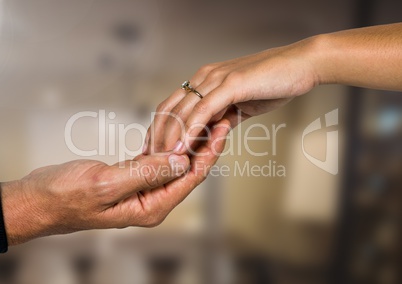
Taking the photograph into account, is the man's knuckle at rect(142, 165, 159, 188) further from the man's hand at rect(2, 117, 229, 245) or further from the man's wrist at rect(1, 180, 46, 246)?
the man's wrist at rect(1, 180, 46, 246)

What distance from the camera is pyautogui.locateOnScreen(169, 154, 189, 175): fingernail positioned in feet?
2.56

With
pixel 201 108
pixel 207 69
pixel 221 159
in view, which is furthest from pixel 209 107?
pixel 221 159

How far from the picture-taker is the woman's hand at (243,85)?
795mm

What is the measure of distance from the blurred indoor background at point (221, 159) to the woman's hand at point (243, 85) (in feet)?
2.62

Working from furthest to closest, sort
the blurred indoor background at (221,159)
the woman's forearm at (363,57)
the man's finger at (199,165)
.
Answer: the blurred indoor background at (221,159), the man's finger at (199,165), the woman's forearm at (363,57)

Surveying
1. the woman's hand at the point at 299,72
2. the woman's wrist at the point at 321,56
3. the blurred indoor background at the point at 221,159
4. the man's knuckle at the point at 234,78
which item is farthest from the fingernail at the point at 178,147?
the blurred indoor background at the point at 221,159

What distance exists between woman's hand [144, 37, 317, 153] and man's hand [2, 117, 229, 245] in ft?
0.22

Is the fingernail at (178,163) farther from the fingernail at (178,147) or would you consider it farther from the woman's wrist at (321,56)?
the woman's wrist at (321,56)

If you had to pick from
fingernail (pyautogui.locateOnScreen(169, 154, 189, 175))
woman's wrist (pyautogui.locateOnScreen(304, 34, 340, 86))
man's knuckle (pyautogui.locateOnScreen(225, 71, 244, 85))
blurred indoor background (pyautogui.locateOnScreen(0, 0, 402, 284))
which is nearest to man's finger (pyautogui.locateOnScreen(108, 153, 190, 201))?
fingernail (pyautogui.locateOnScreen(169, 154, 189, 175))

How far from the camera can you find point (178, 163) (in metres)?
0.79

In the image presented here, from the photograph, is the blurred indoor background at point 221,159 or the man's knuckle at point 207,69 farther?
the blurred indoor background at point 221,159

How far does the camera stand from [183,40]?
→ 1.63 m

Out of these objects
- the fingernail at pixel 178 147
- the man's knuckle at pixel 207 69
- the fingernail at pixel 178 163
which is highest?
the man's knuckle at pixel 207 69

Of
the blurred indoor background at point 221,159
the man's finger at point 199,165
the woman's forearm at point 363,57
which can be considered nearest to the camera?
the woman's forearm at point 363,57
